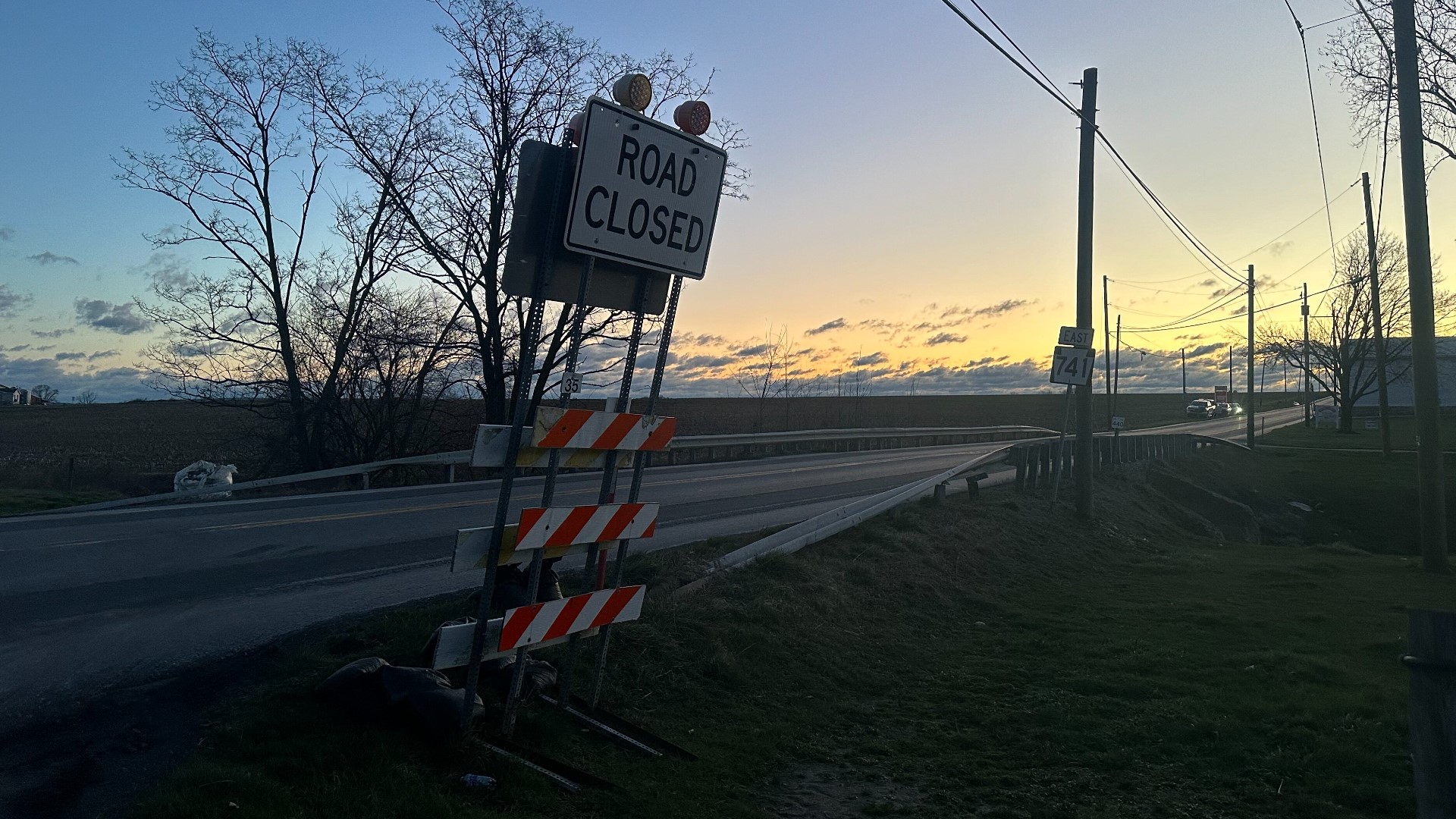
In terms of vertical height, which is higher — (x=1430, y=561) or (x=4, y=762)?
(x=1430, y=561)

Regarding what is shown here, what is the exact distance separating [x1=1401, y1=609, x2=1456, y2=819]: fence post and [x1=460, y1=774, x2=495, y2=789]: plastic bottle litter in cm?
341

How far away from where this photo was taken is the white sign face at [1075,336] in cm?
1605

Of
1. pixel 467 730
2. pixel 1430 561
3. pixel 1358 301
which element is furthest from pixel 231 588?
pixel 1358 301

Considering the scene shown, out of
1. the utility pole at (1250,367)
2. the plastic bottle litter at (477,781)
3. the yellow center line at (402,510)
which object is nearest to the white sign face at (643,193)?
the plastic bottle litter at (477,781)

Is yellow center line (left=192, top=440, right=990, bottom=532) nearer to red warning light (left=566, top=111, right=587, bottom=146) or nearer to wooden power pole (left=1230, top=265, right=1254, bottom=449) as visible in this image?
red warning light (left=566, top=111, right=587, bottom=146)

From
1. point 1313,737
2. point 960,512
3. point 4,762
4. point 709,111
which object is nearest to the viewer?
point 4,762

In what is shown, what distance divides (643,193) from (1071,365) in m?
12.4

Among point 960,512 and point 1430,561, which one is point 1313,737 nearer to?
point 960,512

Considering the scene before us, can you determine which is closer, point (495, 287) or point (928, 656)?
point (928, 656)

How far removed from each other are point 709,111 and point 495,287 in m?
16.4

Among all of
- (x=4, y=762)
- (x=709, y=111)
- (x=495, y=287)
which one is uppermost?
(x=495, y=287)

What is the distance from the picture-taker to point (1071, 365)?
15.9 meters

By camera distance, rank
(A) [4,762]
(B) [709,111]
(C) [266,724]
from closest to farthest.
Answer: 1. (A) [4,762]
2. (C) [266,724]
3. (B) [709,111]

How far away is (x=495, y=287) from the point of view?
21094 mm
